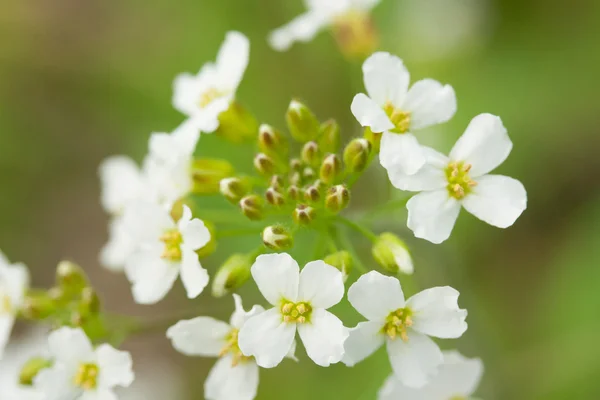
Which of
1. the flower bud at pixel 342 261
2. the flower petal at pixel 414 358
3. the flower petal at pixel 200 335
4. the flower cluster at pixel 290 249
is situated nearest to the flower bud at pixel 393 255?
the flower cluster at pixel 290 249

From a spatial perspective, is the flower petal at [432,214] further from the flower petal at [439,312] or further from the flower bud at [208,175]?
the flower bud at [208,175]

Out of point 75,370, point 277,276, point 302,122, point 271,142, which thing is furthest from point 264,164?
point 75,370

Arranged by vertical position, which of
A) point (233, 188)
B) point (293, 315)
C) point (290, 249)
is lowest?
point (293, 315)

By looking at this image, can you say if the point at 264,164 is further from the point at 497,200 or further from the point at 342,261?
the point at 497,200

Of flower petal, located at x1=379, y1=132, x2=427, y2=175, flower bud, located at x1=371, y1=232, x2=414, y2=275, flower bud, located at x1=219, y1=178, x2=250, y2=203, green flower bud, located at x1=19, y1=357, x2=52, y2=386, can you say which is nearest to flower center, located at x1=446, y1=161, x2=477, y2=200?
flower petal, located at x1=379, y1=132, x2=427, y2=175

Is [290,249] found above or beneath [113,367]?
above

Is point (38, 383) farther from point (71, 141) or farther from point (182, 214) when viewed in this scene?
point (71, 141)
